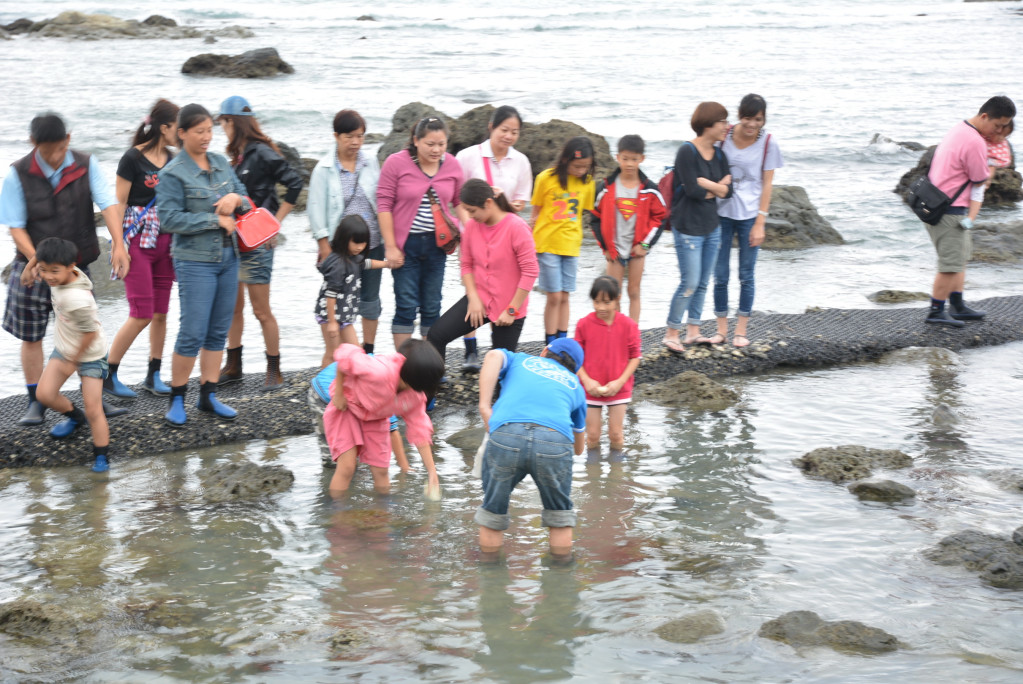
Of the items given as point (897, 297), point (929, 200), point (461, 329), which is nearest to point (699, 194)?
point (461, 329)

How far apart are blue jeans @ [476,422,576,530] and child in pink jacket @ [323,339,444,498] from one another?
597 mm

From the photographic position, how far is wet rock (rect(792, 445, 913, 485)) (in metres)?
5.66

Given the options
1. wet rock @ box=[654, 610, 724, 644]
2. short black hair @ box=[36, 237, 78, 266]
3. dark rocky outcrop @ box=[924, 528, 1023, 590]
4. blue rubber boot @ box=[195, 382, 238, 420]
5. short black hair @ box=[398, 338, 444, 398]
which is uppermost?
short black hair @ box=[36, 237, 78, 266]

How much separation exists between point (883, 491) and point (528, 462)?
2.27m

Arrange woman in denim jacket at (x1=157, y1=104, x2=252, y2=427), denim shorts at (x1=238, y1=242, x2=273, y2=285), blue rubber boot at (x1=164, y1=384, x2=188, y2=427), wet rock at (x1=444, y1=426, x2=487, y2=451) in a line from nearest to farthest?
woman in denim jacket at (x1=157, y1=104, x2=252, y2=427)
blue rubber boot at (x1=164, y1=384, x2=188, y2=427)
wet rock at (x1=444, y1=426, x2=487, y2=451)
denim shorts at (x1=238, y1=242, x2=273, y2=285)

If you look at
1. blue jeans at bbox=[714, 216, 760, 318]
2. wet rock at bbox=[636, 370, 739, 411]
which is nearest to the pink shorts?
wet rock at bbox=[636, 370, 739, 411]

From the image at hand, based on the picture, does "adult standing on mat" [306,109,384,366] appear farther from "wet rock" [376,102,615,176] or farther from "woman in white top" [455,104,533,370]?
"wet rock" [376,102,615,176]

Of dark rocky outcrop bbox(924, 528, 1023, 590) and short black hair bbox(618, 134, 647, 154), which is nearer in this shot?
dark rocky outcrop bbox(924, 528, 1023, 590)

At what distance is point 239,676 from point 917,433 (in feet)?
15.1

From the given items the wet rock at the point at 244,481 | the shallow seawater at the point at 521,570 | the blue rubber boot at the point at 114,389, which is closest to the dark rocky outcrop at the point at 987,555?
the shallow seawater at the point at 521,570

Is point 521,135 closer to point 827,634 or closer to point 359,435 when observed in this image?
point 359,435

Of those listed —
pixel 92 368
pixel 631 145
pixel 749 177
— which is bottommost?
pixel 92 368

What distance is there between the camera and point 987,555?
15.1 feet

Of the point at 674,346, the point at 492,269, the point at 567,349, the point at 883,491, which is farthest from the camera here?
the point at 674,346
